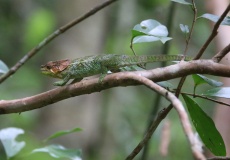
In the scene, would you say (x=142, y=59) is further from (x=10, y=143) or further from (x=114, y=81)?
(x=10, y=143)

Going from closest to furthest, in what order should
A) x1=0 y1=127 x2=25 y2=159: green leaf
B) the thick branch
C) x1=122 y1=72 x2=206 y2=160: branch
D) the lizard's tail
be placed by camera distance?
x1=122 y1=72 x2=206 y2=160: branch < the thick branch < the lizard's tail < x1=0 y1=127 x2=25 y2=159: green leaf

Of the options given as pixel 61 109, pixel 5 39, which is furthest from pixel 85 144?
pixel 5 39

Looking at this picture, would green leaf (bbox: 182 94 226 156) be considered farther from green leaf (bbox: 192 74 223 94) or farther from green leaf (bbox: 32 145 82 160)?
green leaf (bbox: 32 145 82 160)

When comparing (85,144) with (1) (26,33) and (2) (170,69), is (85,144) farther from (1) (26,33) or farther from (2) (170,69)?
(2) (170,69)

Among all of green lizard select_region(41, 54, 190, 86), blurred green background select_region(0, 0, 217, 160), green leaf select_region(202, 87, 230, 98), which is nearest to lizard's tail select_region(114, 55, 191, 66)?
green lizard select_region(41, 54, 190, 86)

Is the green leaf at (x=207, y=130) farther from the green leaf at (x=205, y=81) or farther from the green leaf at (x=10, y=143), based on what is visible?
the green leaf at (x=10, y=143)

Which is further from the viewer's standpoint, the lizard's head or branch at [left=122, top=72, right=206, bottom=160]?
the lizard's head

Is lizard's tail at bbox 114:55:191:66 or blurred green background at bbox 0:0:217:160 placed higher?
lizard's tail at bbox 114:55:191:66
